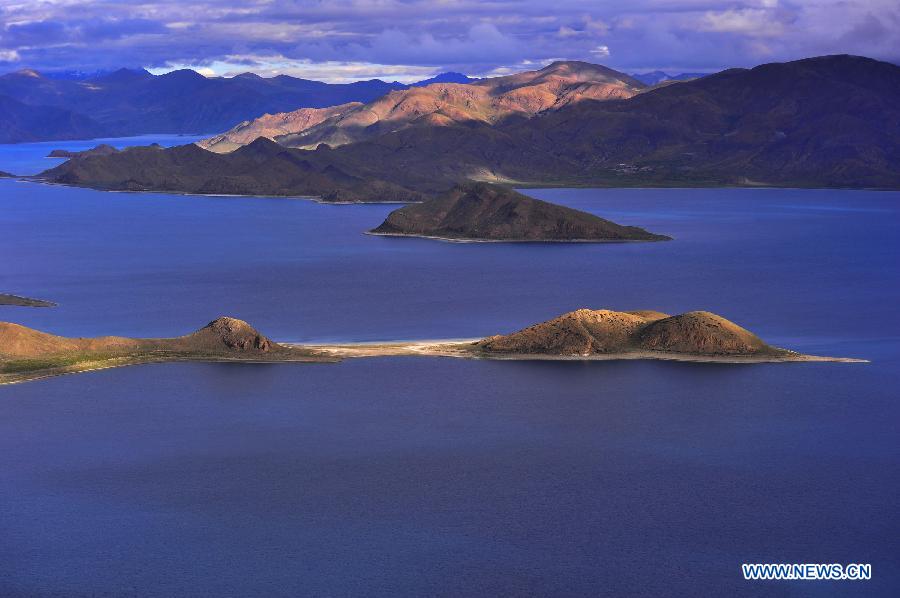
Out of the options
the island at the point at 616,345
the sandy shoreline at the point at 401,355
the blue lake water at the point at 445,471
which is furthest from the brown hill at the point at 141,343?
the island at the point at 616,345

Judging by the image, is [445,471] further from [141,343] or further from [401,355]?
[141,343]

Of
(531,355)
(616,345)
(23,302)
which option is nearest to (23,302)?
(23,302)

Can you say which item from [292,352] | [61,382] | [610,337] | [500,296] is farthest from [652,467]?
[500,296]

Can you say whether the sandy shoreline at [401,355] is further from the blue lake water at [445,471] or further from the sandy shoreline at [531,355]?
the blue lake water at [445,471]

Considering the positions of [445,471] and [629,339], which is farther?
[629,339]

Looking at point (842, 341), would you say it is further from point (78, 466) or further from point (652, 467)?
point (78, 466)

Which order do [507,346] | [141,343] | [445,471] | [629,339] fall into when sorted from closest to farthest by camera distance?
1. [445,471]
2. [141,343]
3. [507,346]
4. [629,339]
